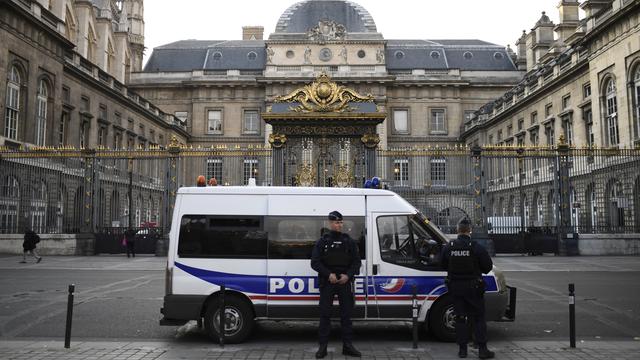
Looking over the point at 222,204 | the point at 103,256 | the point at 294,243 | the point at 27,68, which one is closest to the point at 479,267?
the point at 294,243

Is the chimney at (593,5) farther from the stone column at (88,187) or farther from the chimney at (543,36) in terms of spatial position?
the stone column at (88,187)

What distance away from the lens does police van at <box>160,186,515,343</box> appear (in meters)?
8.05

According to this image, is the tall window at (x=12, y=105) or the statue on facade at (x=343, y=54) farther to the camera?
the statue on facade at (x=343, y=54)

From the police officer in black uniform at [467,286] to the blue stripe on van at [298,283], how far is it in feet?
2.53

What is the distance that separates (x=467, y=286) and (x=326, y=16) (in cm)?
5411

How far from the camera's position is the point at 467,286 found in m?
7.19

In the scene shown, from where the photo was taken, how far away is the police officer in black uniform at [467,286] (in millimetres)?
7141

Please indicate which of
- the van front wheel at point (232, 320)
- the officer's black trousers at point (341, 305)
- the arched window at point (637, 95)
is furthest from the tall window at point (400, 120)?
the officer's black trousers at point (341, 305)

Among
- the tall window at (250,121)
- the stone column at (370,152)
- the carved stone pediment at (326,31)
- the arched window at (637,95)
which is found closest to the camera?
the stone column at (370,152)

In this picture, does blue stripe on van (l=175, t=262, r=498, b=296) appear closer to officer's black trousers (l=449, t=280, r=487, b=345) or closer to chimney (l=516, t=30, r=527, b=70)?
officer's black trousers (l=449, t=280, r=487, b=345)

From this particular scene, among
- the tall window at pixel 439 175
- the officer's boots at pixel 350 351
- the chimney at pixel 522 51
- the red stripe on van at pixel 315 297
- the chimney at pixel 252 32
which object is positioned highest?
the chimney at pixel 252 32

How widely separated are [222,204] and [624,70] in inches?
1032

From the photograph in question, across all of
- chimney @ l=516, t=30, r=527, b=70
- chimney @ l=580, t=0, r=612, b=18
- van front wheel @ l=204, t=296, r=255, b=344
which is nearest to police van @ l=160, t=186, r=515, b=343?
van front wheel @ l=204, t=296, r=255, b=344

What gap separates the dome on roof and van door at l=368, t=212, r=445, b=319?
170ft
